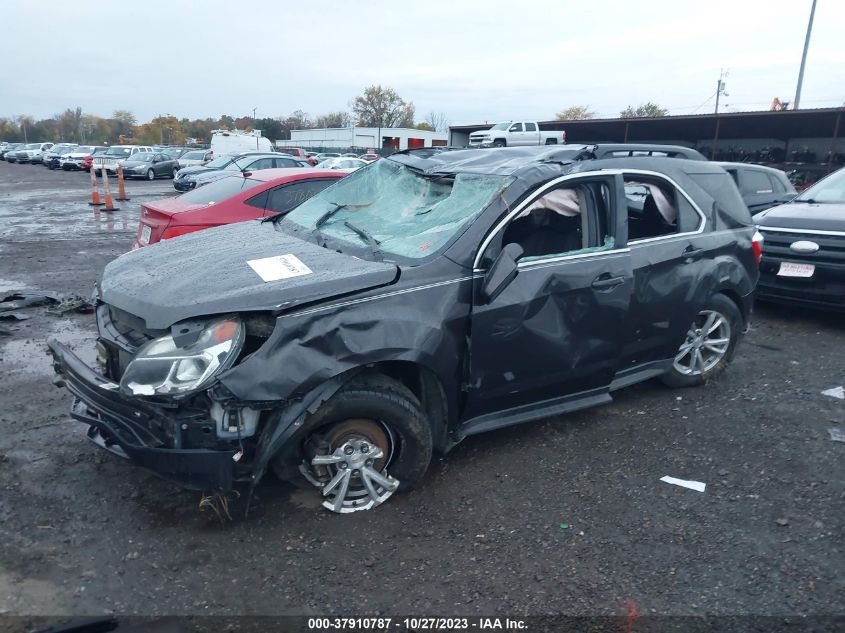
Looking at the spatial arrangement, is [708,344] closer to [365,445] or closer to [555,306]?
[555,306]

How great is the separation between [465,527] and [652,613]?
978 mm

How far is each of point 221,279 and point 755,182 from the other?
899cm

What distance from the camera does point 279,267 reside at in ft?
11.3

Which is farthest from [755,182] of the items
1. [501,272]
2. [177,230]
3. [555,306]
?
[177,230]

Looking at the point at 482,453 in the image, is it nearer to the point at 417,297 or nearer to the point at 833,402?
the point at 417,297

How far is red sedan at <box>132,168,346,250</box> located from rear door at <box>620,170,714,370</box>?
3944 mm

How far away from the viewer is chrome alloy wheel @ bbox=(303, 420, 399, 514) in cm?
326

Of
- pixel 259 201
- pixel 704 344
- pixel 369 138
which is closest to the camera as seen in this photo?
pixel 704 344

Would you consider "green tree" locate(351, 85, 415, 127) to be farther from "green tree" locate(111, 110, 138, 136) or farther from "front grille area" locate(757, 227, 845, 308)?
"front grille area" locate(757, 227, 845, 308)

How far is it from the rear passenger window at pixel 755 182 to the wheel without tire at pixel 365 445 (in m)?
8.12

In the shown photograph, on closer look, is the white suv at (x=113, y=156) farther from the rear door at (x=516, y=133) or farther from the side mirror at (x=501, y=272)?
the side mirror at (x=501, y=272)

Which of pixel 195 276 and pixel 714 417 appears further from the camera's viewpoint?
pixel 714 417

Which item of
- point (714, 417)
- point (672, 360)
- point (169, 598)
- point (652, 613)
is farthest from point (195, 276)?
point (714, 417)

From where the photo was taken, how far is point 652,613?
108 inches
